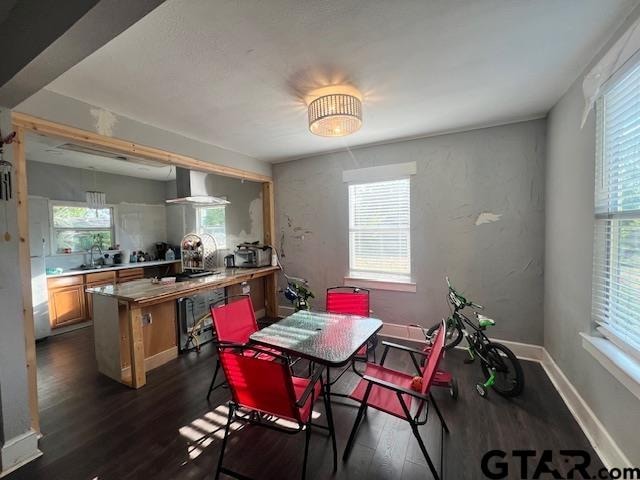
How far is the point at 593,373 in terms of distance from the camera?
1750 mm

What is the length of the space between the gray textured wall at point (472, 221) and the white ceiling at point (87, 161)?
125 inches

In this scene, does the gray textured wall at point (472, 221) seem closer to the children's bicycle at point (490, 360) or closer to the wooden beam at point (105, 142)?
the children's bicycle at point (490, 360)

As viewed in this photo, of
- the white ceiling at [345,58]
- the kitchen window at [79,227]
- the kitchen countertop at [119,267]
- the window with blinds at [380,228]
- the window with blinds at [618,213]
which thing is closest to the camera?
the white ceiling at [345,58]

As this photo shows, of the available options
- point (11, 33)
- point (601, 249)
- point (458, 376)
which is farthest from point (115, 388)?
point (601, 249)

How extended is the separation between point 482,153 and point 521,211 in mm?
738

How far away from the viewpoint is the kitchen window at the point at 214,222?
4.71 meters

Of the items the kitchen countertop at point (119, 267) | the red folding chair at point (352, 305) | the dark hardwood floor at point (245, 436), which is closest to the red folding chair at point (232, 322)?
the dark hardwood floor at point (245, 436)

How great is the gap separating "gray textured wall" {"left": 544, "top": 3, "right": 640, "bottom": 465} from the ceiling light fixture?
1480 mm

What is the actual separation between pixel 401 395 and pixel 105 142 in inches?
117

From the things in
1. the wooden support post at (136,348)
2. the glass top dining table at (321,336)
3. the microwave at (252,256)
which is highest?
the microwave at (252,256)

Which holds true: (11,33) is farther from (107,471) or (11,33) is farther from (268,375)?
(107,471)

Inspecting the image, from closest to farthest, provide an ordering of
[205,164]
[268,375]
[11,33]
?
[11,33]
[268,375]
[205,164]

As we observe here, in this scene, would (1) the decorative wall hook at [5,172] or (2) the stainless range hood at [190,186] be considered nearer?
(1) the decorative wall hook at [5,172]

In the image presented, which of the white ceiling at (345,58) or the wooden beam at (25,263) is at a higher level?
the white ceiling at (345,58)
